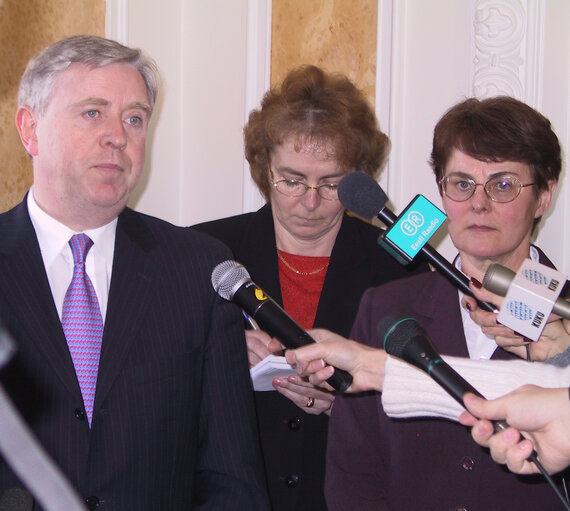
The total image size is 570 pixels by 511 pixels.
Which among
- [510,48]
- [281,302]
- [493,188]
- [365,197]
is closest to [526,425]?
[365,197]

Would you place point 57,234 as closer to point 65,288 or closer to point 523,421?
point 65,288

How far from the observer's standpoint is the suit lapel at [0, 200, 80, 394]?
70.8 inches

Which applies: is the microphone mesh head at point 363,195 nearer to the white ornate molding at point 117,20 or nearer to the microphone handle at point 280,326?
the microphone handle at point 280,326

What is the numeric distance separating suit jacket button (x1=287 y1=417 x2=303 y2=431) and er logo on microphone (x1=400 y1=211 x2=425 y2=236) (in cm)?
109

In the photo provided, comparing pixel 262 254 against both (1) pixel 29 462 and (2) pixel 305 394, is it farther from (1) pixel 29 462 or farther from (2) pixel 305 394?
(1) pixel 29 462

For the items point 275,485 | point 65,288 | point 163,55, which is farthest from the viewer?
point 163,55

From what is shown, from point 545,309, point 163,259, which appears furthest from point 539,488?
point 163,259

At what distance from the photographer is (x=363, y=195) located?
6.56 ft

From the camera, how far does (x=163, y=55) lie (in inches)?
131

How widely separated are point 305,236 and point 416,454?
1.05 m

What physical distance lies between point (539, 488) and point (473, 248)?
0.72m

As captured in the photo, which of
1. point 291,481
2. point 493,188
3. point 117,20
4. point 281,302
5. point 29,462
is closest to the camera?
point 29,462

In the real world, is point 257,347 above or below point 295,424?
above

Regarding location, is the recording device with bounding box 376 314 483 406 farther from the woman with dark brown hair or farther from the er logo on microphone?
the woman with dark brown hair
